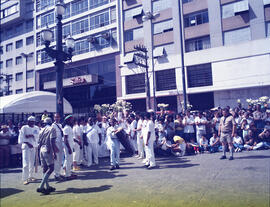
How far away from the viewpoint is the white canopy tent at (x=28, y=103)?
10695 mm

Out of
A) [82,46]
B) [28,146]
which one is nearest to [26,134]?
[28,146]

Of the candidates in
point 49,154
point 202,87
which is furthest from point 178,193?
point 202,87

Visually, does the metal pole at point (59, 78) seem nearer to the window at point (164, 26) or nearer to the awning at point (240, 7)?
the window at point (164, 26)

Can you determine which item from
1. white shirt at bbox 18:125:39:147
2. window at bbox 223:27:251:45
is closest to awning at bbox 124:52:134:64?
window at bbox 223:27:251:45

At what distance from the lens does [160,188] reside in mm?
4480

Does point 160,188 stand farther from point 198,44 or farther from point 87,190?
point 198,44

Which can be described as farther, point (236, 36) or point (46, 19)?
point (236, 36)

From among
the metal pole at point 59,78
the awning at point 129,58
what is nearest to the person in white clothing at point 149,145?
the metal pole at point 59,78

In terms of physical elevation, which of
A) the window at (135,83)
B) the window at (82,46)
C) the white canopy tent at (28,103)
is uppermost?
the window at (82,46)

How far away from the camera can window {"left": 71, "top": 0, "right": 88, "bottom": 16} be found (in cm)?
870

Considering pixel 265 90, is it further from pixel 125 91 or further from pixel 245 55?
pixel 125 91

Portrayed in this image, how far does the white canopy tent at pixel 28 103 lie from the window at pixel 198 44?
41.8ft

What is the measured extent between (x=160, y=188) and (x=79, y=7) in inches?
333

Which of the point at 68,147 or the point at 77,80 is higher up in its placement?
the point at 77,80
